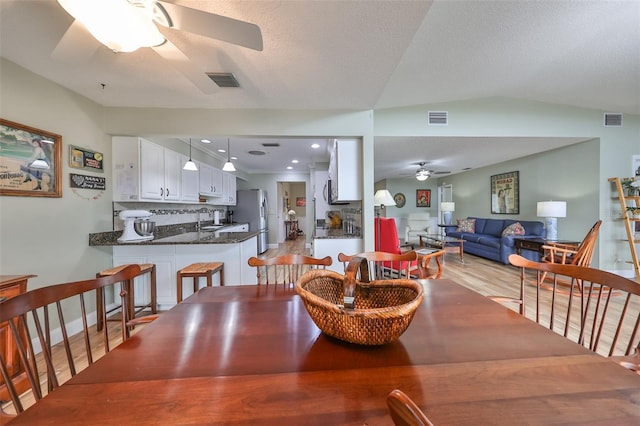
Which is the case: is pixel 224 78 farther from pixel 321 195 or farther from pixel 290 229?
pixel 290 229

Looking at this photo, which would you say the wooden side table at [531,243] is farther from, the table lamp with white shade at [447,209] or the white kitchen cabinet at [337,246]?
the white kitchen cabinet at [337,246]

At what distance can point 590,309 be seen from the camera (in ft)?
9.21

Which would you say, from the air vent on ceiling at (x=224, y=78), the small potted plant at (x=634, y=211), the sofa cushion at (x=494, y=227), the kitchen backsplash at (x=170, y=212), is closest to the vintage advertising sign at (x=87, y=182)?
the kitchen backsplash at (x=170, y=212)

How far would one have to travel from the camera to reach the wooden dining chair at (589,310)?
39.6 inches

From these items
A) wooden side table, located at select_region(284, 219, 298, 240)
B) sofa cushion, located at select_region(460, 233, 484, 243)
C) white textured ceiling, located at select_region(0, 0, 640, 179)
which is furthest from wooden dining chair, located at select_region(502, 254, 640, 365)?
wooden side table, located at select_region(284, 219, 298, 240)

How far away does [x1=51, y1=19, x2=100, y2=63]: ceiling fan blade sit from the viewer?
124cm

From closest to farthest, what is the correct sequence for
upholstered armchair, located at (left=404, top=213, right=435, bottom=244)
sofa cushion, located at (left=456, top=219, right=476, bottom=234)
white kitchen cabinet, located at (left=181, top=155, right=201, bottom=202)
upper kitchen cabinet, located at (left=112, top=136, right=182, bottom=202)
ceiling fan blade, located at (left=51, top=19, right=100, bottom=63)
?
1. ceiling fan blade, located at (left=51, top=19, right=100, bottom=63)
2. upper kitchen cabinet, located at (left=112, top=136, right=182, bottom=202)
3. white kitchen cabinet, located at (left=181, top=155, right=201, bottom=202)
4. sofa cushion, located at (left=456, top=219, right=476, bottom=234)
5. upholstered armchair, located at (left=404, top=213, right=435, bottom=244)

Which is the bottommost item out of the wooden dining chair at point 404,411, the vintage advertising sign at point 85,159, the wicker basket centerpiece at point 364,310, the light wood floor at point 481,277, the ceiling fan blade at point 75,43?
the light wood floor at point 481,277

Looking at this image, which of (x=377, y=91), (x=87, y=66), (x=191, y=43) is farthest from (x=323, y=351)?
(x=87, y=66)

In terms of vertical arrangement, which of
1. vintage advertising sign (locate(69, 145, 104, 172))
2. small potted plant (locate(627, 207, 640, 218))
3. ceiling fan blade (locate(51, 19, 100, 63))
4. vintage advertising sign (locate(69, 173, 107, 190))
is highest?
ceiling fan blade (locate(51, 19, 100, 63))

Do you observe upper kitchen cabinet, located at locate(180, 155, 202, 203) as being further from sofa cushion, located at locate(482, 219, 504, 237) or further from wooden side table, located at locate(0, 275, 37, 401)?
sofa cushion, located at locate(482, 219, 504, 237)

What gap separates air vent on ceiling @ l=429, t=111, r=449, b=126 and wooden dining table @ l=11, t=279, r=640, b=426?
312 centimetres

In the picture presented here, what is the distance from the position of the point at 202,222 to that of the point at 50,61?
132 inches

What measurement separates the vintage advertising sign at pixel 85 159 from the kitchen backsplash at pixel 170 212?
1.52 ft
